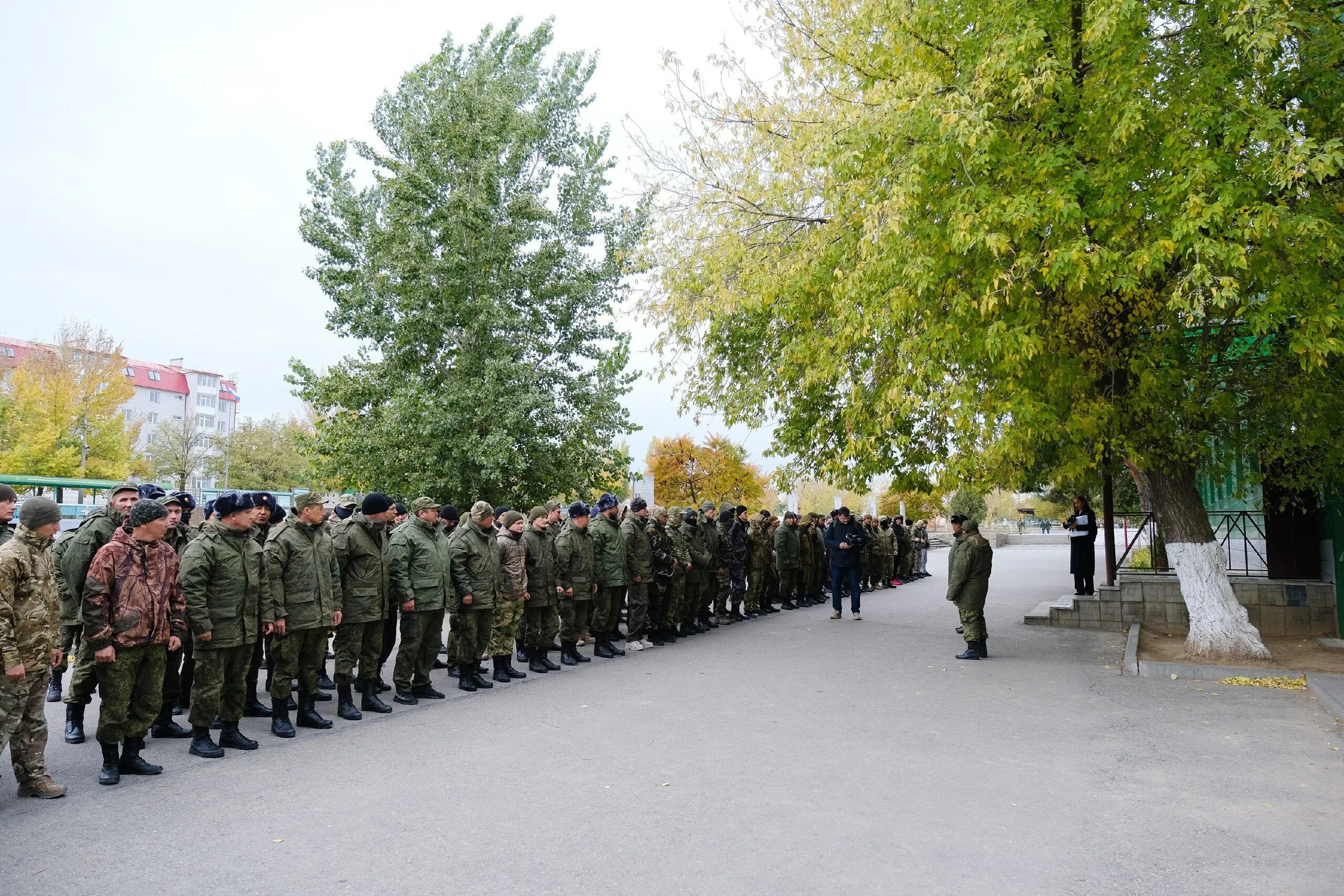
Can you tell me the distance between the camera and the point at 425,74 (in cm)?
2186

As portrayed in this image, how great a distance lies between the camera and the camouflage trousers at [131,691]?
5.64 meters

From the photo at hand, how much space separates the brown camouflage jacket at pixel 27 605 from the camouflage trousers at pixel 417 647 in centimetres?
308

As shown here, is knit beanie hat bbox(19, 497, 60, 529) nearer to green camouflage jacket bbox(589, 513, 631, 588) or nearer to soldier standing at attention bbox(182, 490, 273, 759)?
soldier standing at attention bbox(182, 490, 273, 759)

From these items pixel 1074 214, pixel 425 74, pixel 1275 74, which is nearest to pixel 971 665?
pixel 1074 214

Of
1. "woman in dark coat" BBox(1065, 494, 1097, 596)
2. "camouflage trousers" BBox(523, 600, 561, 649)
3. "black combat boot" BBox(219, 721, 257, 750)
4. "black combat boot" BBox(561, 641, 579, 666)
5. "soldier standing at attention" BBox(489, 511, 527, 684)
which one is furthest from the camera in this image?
"woman in dark coat" BBox(1065, 494, 1097, 596)

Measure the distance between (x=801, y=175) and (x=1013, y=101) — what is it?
2883 millimetres

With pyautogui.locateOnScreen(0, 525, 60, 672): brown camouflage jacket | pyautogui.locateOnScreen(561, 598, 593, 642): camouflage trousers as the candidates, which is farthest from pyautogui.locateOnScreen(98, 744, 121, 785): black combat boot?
pyautogui.locateOnScreen(561, 598, 593, 642): camouflage trousers

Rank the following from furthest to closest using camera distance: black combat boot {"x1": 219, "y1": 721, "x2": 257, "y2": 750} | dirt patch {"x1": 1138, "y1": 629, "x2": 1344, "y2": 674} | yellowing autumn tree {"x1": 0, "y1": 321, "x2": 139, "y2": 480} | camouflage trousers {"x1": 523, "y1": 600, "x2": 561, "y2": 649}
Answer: yellowing autumn tree {"x1": 0, "y1": 321, "x2": 139, "y2": 480} < camouflage trousers {"x1": 523, "y1": 600, "x2": 561, "y2": 649} < dirt patch {"x1": 1138, "y1": 629, "x2": 1344, "y2": 674} < black combat boot {"x1": 219, "y1": 721, "x2": 257, "y2": 750}

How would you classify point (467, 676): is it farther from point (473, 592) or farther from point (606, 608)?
point (606, 608)

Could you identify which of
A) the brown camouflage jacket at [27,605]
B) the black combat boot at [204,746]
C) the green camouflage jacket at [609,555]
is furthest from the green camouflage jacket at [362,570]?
the green camouflage jacket at [609,555]

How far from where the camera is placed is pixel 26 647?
5289 millimetres

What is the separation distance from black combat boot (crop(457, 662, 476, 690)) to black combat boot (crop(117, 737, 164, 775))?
3.34m

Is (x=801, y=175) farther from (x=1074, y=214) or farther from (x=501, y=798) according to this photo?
(x=501, y=798)

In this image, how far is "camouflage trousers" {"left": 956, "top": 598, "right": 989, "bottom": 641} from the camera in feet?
35.5
